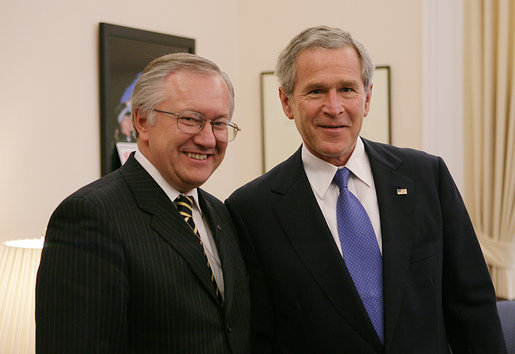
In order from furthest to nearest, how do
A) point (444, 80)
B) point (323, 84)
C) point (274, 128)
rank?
point (274, 128) < point (444, 80) < point (323, 84)

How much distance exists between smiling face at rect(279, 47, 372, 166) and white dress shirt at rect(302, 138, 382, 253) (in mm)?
48

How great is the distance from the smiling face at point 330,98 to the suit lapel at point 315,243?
0.47ft

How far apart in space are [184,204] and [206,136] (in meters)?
0.20

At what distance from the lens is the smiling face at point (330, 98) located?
1.91m

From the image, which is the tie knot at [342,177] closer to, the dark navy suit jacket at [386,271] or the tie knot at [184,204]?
the dark navy suit jacket at [386,271]

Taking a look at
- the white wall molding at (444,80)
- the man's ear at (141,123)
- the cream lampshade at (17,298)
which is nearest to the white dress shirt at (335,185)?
the man's ear at (141,123)

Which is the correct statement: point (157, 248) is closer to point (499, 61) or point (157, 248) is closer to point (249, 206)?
point (249, 206)

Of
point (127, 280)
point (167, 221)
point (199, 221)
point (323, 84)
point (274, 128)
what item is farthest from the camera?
point (274, 128)

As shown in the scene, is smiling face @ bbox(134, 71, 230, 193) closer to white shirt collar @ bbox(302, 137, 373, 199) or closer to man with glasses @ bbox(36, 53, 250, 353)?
man with glasses @ bbox(36, 53, 250, 353)

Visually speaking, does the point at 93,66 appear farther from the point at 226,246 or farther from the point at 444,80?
the point at 444,80

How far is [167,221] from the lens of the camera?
1636 millimetres

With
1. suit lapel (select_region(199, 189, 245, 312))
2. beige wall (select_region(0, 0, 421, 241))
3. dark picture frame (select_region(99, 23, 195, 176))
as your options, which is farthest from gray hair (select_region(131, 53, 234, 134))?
dark picture frame (select_region(99, 23, 195, 176))

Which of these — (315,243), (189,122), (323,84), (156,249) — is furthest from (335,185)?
(156,249)

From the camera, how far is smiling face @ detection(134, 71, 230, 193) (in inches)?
65.2
